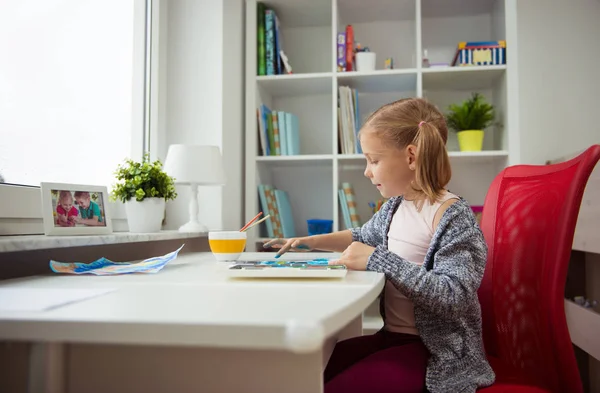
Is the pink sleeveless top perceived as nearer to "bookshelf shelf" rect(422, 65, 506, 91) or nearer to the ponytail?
the ponytail

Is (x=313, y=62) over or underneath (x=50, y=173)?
over

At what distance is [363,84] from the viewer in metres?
2.32

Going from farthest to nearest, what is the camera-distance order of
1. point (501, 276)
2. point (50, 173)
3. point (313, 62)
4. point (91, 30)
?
point (313, 62) → point (91, 30) → point (50, 173) → point (501, 276)

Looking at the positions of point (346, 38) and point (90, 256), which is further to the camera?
point (346, 38)

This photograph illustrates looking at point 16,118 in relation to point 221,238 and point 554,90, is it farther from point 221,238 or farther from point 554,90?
point 554,90

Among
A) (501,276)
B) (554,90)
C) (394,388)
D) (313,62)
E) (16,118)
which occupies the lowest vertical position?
(394,388)

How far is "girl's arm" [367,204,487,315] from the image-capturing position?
82cm

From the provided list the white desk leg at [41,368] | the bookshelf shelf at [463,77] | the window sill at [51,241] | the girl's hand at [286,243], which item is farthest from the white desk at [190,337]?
the bookshelf shelf at [463,77]

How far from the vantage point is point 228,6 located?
2.11 meters

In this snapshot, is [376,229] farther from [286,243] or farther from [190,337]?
[190,337]

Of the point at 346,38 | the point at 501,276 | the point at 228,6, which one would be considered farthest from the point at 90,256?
the point at 346,38

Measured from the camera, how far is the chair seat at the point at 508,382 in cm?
83

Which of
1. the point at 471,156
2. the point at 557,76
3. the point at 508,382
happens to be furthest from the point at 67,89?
the point at 557,76

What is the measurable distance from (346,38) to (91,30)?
1.16 m
